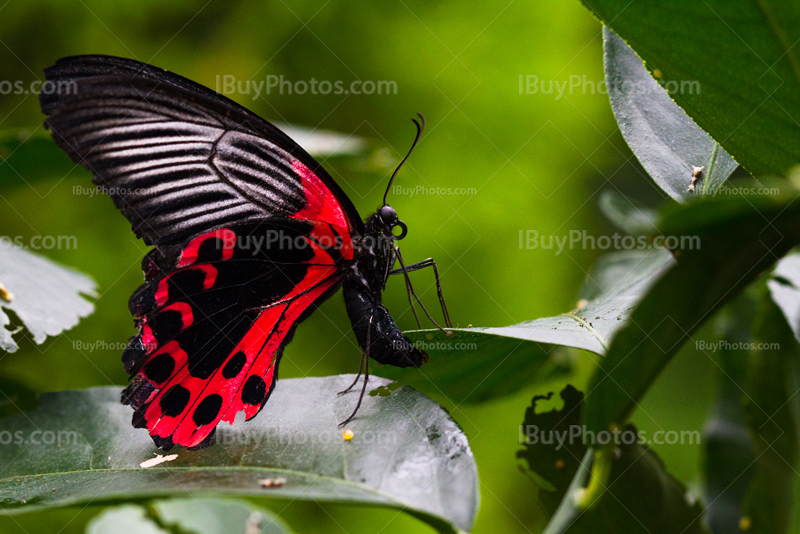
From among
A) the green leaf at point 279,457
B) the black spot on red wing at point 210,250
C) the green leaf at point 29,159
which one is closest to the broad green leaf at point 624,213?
the green leaf at point 279,457

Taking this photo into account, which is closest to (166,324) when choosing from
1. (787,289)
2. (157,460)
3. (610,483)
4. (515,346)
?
(157,460)

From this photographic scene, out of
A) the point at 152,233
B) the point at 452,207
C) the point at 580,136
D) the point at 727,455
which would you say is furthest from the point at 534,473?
the point at 580,136

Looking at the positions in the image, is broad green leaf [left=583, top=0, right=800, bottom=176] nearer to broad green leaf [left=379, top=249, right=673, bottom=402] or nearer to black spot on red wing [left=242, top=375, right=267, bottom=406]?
broad green leaf [left=379, top=249, right=673, bottom=402]

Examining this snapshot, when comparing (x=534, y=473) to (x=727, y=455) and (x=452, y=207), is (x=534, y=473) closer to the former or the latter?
(x=727, y=455)

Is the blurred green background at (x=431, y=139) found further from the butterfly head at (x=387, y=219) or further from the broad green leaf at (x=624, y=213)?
the butterfly head at (x=387, y=219)

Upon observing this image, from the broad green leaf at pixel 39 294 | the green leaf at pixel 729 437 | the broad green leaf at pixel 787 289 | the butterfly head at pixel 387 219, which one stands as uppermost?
the broad green leaf at pixel 787 289

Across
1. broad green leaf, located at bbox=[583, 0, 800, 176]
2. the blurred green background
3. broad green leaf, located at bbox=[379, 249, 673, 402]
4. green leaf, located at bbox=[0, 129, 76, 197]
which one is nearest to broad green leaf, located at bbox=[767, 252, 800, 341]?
broad green leaf, located at bbox=[379, 249, 673, 402]

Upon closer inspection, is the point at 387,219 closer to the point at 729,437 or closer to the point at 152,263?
the point at 152,263
